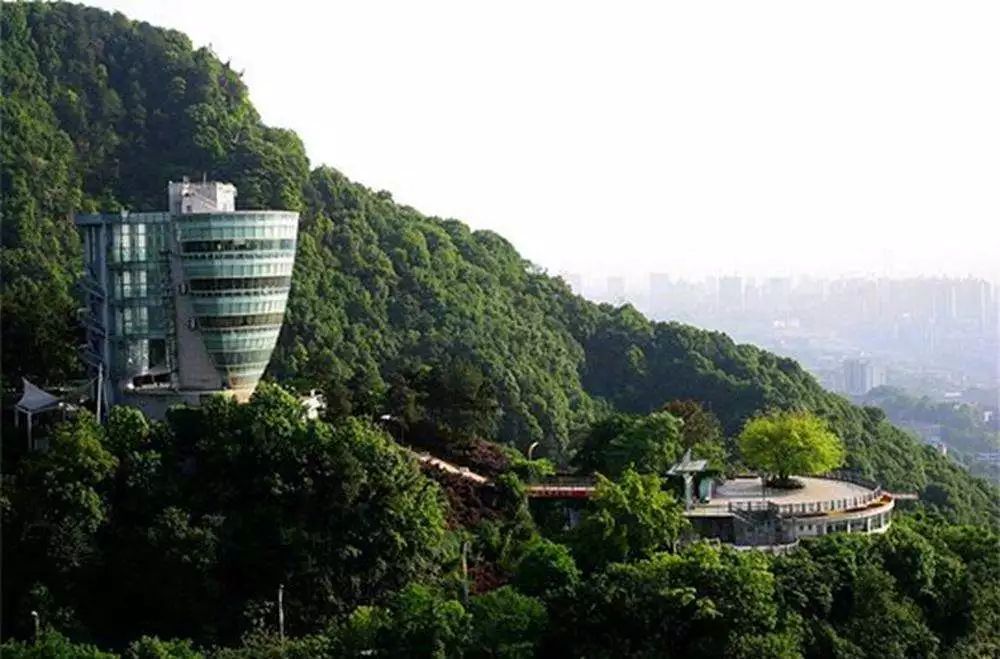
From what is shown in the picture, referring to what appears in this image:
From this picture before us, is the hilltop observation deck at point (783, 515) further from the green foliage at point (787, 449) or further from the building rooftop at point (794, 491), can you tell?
the green foliage at point (787, 449)

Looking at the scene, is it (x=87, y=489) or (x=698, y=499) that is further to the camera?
(x=698, y=499)

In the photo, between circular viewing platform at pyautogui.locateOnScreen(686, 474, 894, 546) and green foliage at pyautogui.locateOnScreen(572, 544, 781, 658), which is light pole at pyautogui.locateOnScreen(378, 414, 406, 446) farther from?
green foliage at pyautogui.locateOnScreen(572, 544, 781, 658)

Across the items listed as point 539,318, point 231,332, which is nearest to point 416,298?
point 539,318

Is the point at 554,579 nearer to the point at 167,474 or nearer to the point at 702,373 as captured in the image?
the point at 167,474

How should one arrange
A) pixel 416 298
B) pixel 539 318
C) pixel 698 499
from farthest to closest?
pixel 539 318, pixel 416 298, pixel 698 499

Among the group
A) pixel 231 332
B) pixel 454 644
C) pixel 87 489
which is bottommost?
pixel 454 644

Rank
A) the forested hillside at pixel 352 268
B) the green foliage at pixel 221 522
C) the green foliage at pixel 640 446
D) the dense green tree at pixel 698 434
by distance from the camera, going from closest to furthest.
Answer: the green foliage at pixel 221 522
the green foliage at pixel 640 446
the dense green tree at pixel 698 434
the forested hillside at pixel 352 268

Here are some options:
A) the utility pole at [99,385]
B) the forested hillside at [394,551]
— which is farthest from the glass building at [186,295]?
the forested hillside at [394,551]
